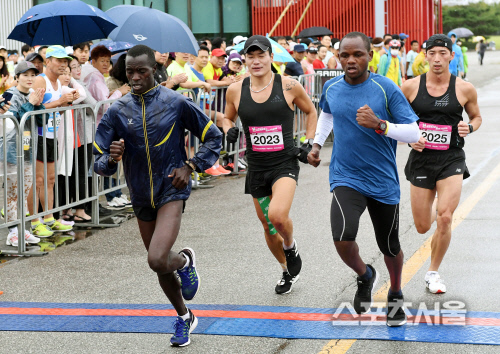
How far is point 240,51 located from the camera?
1406 centimetres

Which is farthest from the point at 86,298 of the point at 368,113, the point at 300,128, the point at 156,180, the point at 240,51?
the point at 300,128

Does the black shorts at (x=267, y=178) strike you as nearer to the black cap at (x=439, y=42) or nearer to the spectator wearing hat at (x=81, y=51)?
the black cap at (x=439, y=42)

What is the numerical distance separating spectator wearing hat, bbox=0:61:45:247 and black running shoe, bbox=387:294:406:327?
4.17m

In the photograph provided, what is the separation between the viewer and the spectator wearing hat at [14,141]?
25.8ft

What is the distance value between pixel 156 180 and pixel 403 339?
6.41 feet

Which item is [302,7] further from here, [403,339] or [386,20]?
[403,339]

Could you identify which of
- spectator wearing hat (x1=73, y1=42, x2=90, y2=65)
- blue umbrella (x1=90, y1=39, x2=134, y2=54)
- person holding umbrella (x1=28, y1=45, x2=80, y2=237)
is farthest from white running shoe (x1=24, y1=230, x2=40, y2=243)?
blue umbrella (x1=90, y1=39, x2=134, y2=54)

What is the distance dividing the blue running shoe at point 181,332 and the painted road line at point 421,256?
91 centimetres

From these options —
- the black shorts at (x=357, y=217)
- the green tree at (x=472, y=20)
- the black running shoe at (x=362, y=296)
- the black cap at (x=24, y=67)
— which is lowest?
the black running shoe at (x=362, y=296)

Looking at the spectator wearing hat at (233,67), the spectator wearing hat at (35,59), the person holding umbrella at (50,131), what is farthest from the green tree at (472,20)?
the person holding umbrella at (50,131)

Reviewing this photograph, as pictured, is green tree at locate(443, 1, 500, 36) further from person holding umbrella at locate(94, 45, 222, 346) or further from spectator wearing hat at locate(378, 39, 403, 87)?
person holding umbrella at locate(94, 45, 222, 346)

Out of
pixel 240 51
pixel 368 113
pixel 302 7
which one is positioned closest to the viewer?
pixel 368 113

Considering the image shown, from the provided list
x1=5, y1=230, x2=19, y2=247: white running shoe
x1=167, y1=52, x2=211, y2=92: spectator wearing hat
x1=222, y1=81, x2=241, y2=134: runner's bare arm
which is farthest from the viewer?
x1=167, y1=52, x2=211, y2=92: spectator wearing hat

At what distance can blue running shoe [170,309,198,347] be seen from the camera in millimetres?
5031
